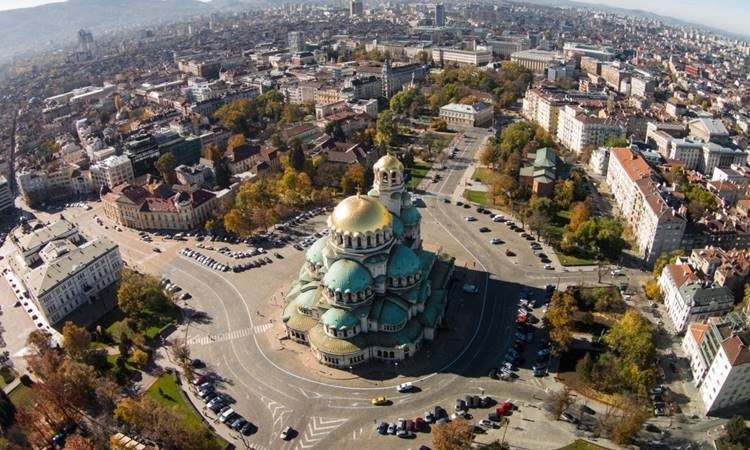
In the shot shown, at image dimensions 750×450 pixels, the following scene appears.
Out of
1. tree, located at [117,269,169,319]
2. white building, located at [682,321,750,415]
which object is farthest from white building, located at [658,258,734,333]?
tree, located at [117,269,169,319]

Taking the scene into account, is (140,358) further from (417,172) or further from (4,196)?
(417,172)

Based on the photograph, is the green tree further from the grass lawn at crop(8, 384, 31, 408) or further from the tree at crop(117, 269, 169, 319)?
the grass lawn at crop(8, 384, 31, 408)

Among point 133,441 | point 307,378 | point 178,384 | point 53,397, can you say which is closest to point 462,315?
point 307,378

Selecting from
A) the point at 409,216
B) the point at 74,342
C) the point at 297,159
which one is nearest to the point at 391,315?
the point at 409,216

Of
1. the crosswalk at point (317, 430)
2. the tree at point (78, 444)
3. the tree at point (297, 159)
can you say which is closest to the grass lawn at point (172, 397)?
the tree at point (78, 444)

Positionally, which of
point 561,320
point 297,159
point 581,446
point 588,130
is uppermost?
point 588,130

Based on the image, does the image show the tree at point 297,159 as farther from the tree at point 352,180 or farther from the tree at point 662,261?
the tree at point 662,261
